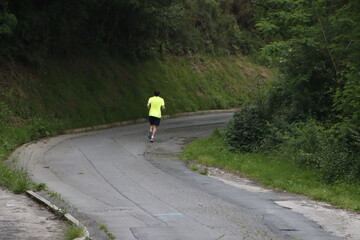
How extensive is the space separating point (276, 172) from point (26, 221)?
25.2 feet

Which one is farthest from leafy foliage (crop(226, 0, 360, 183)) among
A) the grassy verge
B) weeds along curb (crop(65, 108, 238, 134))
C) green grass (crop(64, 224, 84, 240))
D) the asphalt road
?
green grass (crop(64, 224, 84, 240))

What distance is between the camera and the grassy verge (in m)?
13.0

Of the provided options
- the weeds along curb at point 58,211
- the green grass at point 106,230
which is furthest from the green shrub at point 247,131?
the green grass at point 106,230

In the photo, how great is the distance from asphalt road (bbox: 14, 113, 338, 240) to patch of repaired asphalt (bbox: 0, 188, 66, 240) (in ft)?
2.00

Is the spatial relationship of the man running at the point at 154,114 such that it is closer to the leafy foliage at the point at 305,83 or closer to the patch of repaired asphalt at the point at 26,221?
the leafy foliage at the point at 305,83

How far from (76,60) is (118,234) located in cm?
2373

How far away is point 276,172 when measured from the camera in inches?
611

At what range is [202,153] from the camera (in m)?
19.0

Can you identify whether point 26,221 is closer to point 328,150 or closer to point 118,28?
point 328,150

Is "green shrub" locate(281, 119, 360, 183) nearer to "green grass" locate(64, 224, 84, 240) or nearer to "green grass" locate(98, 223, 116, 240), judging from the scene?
"green grass" locate(98, 223, 116, 240)

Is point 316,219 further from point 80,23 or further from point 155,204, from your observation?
point 80,23

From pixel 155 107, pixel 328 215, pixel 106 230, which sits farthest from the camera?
pixel 155 107

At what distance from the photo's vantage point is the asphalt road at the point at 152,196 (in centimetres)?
958

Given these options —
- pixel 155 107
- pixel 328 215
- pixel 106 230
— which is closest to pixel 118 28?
pixel 155 107
